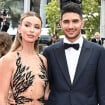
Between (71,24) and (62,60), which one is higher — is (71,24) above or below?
above

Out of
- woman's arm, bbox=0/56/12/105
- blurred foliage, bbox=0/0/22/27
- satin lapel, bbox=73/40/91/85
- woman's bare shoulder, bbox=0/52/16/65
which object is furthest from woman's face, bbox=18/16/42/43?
blurred foliage, bbox=0/0/22/27

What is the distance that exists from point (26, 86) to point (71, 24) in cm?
73

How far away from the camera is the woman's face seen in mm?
4035

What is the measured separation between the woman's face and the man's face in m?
0.24

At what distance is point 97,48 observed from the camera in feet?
13.7

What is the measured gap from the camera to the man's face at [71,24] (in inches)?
161

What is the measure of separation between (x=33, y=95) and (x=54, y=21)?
3282cm

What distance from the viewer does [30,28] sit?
4.04 meters

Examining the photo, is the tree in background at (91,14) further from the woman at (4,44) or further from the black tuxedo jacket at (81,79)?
the black tuxedo jacket at (81,79)

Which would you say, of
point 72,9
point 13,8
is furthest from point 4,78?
point 13,8

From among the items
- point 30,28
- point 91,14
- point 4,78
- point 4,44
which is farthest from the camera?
point 91,14

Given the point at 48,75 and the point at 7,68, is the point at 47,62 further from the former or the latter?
the point at 7,68

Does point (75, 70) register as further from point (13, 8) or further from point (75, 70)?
point (13, 8)

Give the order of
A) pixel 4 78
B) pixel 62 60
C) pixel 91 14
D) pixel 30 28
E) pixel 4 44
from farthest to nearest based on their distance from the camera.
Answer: pixel 91 14
pixel 4 44
pixel 62 60
pixel 30 28
pixel 4 78
